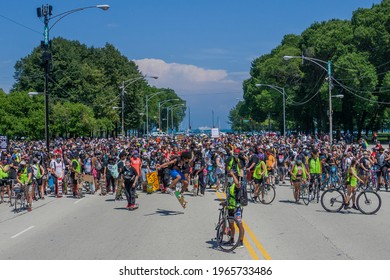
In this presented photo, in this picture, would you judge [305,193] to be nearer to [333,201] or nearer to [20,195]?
[333,201]

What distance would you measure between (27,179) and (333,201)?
30.8 feet

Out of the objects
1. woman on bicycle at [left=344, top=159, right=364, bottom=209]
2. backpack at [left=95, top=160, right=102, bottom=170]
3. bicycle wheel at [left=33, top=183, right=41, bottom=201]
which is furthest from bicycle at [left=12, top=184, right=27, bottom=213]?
woman on bicycle at [left=344, top=159, right=364, bottom=209]

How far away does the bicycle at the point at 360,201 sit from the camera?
15.0m

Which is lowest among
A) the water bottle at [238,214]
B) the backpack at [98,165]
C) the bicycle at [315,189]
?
the bicycle at [315,189]

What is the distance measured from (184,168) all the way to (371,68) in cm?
5009

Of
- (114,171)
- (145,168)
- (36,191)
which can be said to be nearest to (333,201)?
(114,171)

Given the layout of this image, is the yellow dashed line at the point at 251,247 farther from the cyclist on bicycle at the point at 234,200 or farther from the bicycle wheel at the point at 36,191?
the bicycle wheel at the point at 36,191

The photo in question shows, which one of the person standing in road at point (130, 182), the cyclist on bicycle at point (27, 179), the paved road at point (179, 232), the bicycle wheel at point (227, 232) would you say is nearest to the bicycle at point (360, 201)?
the paved road at point (179, 232)

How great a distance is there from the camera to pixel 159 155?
2416 cm

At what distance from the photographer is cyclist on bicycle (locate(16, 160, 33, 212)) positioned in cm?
1691

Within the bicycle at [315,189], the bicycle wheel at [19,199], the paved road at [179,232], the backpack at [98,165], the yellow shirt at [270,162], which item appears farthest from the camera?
the yellow shirt at [270,162]

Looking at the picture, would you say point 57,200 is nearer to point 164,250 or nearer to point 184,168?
point 184,168

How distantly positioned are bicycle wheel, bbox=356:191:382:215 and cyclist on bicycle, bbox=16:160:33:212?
986 centimetres

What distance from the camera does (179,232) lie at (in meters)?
12.1
